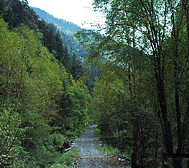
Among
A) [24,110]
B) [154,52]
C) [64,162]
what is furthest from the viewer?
[24,110]

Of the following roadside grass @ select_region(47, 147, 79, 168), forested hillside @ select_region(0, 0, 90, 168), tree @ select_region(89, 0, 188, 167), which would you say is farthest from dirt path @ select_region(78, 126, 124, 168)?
tree @ select_region(89, 0, 188, 167)

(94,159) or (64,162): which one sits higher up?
(64,162)

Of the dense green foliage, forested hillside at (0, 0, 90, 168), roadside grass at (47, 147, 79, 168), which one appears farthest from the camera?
roadside grass at (47, 147, 79, 168)

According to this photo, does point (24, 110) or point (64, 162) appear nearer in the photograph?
point (64, 162)

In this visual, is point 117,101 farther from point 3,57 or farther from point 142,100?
point 3,57

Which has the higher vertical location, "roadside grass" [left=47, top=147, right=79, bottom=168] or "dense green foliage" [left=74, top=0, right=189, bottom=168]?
"dense green foliage" [left=74, top=0, right=189, bottom=168]

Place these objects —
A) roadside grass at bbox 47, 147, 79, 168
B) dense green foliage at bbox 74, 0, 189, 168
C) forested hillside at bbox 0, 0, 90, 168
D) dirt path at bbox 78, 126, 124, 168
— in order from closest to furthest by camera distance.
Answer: dense green foliage at bbox 74, 0, 189, 168 → forested hillside at bbox 0, 0, 90, 168 → roadside grass at bbox 47, 147, 79, 168 → dirt path at bbox 78, 126, 124, 168

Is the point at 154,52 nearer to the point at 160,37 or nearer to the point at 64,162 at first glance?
the point at 160,37

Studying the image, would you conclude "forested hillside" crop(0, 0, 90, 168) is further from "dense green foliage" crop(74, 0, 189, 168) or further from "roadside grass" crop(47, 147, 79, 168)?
"dense green foliage" crop(74, 0, 189, 168)

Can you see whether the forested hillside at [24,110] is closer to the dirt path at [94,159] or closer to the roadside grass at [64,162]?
the roadside grass at [64,162]

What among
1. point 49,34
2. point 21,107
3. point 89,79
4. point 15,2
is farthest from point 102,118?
point 49,34

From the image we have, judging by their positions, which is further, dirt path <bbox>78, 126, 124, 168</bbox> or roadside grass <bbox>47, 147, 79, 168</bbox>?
dirt path <bbox>78, 126, 124, 168</bbox>

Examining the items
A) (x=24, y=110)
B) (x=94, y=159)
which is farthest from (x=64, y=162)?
(x=24, y=110)

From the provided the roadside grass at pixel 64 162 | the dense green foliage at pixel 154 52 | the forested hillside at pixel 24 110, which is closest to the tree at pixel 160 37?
the dense green foliage at pixel 154 52
